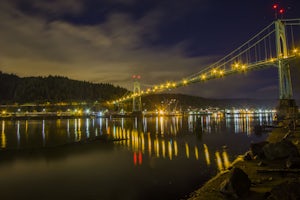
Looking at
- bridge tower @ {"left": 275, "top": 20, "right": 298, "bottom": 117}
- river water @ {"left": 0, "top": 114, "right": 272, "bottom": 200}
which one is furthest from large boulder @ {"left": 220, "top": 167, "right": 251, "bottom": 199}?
bridge tower @ {"left": 275, "top": 20, "right": 298, "bottom": 117}

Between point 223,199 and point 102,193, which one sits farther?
point 102,193

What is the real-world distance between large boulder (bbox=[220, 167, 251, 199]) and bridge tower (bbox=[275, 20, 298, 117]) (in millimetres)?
30273

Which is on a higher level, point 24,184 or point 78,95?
point 78,95

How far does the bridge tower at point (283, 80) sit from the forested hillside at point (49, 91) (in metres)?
131

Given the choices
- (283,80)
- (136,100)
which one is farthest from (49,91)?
(283,80)

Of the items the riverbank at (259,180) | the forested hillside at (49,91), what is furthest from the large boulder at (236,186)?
the forested hillside at (49,91)

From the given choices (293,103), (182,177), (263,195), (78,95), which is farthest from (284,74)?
(78,95)

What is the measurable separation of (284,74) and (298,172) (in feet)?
104

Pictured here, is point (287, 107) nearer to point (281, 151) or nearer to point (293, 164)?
point (281, 151)

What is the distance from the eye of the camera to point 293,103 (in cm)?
3731

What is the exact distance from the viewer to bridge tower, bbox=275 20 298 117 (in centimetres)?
3631

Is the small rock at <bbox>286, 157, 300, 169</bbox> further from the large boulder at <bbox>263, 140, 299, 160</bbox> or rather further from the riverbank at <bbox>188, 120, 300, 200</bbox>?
the large boulder at <bbox>263, 140, 299, 160</bbox>

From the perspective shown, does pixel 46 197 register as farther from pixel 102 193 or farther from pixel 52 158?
pixel 52 158

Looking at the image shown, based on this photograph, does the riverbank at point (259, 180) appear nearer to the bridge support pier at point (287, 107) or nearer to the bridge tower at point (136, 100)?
the bridge support pier at point (287, 107)
